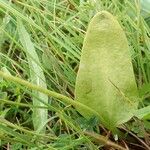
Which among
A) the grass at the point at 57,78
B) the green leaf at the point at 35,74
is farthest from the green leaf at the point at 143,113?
the green leaf at the point at 35,74

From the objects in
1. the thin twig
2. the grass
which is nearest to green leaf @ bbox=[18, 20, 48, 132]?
the grass

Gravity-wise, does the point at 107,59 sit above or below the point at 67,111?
above

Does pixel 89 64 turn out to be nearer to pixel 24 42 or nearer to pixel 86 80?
pixel 86 80

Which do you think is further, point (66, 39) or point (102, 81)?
point (66, 39)

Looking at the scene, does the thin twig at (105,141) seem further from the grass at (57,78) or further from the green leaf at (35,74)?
the green leaf at (35,74)

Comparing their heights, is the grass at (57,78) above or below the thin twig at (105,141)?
above

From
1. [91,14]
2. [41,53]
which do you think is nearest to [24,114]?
[41,53]

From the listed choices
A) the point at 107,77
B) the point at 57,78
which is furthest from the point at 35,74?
the point at 107,77
